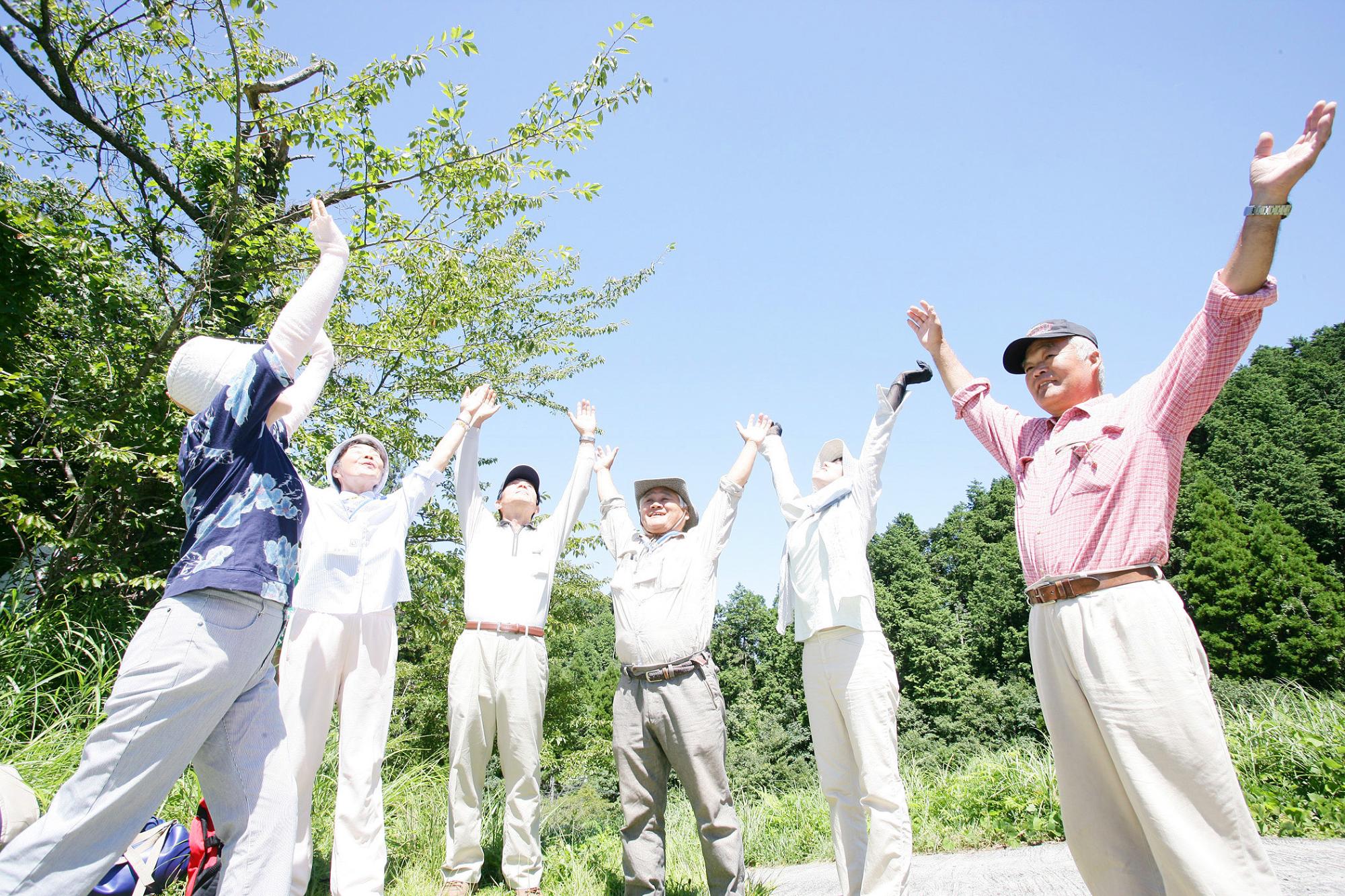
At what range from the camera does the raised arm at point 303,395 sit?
99.9 inches

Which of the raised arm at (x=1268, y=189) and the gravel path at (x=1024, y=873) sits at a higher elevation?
the raised arm at (x=1268, y=189)

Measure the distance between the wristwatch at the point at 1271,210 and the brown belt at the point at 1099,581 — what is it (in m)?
1.00

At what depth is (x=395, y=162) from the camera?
22.5ft

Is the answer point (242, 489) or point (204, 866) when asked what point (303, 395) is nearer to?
point (242, 489)

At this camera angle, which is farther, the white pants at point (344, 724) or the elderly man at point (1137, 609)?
the white pants at point (344, 724)

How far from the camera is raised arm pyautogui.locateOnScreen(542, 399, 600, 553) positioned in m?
4.38

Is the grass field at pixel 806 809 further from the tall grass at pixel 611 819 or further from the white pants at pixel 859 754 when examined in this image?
the white pants at pixel 859 754

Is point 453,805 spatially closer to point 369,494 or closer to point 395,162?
point 369,494

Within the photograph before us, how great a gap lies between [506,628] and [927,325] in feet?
8.74

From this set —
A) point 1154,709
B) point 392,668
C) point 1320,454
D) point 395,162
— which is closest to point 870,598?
point 1154,709

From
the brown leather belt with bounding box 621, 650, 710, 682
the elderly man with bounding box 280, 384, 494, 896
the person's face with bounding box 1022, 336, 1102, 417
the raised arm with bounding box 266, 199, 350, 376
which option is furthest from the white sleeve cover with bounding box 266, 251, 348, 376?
the person's face with bounding box 1022, 336, 1102, 417

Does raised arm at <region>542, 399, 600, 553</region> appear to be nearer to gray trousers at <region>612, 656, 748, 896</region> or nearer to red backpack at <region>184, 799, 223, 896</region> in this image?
gray trousers at <region>612, 656, 748, 896</region>

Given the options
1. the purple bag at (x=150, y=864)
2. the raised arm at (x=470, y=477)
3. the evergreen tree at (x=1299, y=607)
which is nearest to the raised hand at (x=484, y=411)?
the raised arm at (x=470, y=477)

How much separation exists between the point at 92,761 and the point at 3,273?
6.02m
